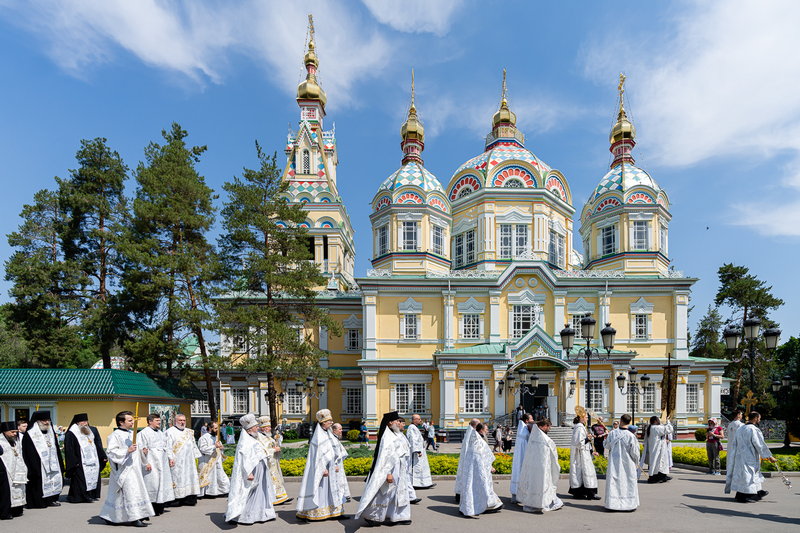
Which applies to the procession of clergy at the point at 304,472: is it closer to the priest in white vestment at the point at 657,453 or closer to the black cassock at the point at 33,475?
the black cassock at the point at 33,475

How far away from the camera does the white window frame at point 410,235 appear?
29.2 m

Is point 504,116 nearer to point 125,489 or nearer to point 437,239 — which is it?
point 437,239

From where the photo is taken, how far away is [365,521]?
27.9ft

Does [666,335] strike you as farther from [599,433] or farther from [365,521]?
[365,521]

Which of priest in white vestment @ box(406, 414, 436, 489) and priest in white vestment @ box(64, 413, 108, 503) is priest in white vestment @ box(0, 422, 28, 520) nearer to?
priest in white vestment @ box(64, 413, 108, 503)

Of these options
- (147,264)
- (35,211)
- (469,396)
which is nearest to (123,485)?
(147,264)

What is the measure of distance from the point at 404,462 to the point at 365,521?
111 cm

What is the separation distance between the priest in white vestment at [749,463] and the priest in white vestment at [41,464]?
12.6 m

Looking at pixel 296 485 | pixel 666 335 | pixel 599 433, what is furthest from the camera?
pixel 666 335

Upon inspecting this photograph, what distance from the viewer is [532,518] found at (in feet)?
29.0

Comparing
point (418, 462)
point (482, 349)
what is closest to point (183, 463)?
point (418, 462)

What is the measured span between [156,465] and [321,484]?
2.91 m

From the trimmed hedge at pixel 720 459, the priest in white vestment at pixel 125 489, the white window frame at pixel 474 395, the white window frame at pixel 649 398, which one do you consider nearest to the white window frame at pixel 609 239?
the white window frame at pixel 649 398

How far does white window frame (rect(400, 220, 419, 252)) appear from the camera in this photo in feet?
95.7
